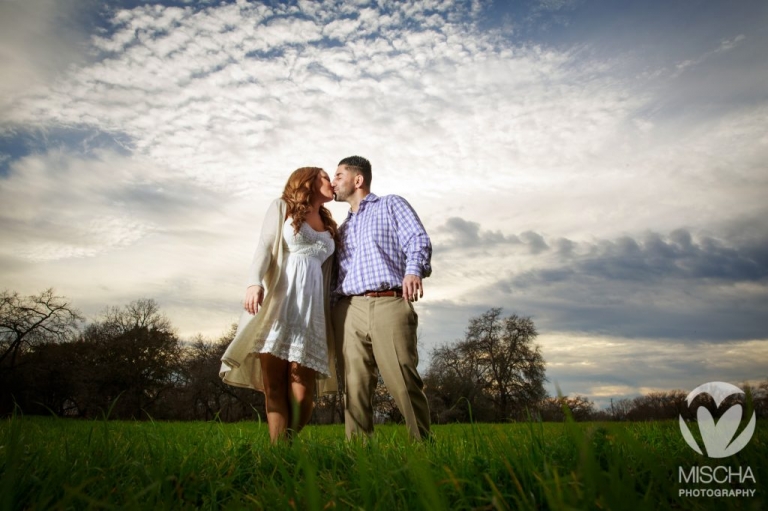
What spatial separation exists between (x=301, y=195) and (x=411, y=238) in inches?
50.7

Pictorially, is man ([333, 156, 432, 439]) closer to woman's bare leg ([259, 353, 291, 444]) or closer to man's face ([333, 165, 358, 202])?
man's face ([333, 165, 358, 202])

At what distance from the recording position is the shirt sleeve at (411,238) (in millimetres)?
5164

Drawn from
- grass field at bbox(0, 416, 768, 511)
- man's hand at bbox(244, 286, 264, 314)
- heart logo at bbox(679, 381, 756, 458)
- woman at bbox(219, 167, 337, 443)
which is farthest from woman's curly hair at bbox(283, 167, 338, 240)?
heart logo at bbox(679, 381, 756, 458)

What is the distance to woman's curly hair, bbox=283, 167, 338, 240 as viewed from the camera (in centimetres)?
525

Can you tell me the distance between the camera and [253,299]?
4809mm

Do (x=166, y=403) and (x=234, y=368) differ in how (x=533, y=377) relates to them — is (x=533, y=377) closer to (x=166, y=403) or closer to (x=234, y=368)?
(x=166, y=403)

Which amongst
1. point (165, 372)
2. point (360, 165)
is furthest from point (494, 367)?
point (360, 165)

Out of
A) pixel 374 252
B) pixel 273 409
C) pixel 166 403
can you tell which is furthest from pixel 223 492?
pixel 166 403

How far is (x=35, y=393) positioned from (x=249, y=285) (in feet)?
109

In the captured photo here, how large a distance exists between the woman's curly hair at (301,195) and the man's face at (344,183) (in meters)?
0.34

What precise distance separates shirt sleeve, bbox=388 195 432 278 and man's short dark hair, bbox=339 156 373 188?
50 centimetres

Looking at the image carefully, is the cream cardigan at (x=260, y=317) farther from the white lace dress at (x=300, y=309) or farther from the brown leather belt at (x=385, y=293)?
the brown leather belt at (x=385, y=293)

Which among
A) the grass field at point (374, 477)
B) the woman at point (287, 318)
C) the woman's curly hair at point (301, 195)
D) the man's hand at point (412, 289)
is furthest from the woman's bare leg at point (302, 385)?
the grass field at point (374, 477)

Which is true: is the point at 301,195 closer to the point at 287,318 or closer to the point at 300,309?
the point at 300,309
